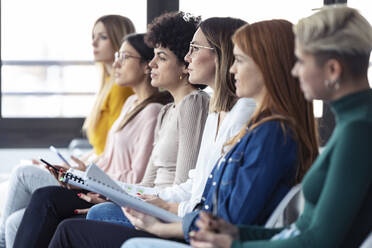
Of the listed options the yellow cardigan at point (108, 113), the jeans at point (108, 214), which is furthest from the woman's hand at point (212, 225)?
the yellow cardigan at point (108, 113)

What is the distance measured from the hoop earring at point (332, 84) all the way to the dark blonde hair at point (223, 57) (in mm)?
835

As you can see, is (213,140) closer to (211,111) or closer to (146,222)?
(211,111)

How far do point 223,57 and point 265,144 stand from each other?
671mm

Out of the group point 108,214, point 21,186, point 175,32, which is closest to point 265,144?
point 108,214

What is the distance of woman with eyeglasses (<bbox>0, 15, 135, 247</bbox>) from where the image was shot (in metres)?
3.16

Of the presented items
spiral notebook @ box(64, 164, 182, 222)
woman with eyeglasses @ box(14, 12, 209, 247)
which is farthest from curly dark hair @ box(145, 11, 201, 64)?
spiral notebook @ box(64, 164, 182, 222)

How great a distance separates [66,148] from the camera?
17.0 ft

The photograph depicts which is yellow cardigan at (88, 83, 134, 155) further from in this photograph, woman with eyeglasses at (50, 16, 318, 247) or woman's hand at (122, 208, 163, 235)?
woman with eyeglasses at (50, 16, 318, 247)

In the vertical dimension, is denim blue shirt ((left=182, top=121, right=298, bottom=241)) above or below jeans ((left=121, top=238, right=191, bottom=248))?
above

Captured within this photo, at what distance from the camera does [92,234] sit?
195 centimetres

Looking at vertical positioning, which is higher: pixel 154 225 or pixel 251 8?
pixel 251 8

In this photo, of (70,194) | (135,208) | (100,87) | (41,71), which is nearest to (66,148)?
(41,71)

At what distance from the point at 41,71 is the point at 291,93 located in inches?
158

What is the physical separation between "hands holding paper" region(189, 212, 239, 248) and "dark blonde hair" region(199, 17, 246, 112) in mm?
791
